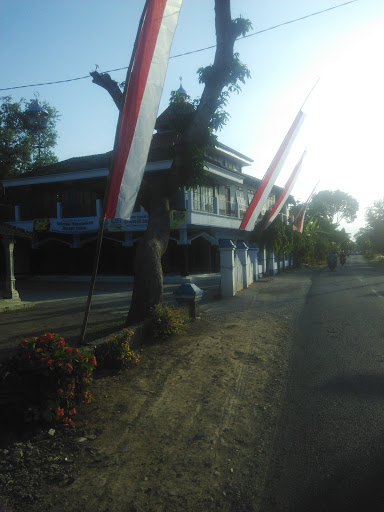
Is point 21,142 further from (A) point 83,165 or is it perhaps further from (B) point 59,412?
(B) point 59,412

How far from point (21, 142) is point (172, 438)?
1512 inches

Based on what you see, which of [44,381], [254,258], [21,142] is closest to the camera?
[44,381]

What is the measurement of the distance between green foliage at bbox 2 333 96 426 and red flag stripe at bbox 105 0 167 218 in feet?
7.44

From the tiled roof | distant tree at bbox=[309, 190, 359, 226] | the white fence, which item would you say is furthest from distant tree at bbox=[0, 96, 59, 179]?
distant tree at bbox=[309, 190, 359, 226]

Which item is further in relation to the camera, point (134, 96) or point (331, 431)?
point (134, 96)

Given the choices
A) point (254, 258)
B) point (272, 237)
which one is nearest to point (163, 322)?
point (254, 258)

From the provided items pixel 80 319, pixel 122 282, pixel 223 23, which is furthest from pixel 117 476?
pixel 122 282

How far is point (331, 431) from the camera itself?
4023mm

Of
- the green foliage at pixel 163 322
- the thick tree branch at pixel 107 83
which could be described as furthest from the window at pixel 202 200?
the green foliage at pixel 163 322

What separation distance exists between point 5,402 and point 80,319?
709 centimetres

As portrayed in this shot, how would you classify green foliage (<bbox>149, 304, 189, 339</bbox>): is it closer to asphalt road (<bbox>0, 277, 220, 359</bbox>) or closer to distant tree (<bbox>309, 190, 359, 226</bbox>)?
asphalt road (<bbox>0, 277, 220, 359</bbox>)

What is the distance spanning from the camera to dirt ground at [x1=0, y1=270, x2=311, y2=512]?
301 cm

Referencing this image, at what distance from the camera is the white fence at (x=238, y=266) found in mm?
15266

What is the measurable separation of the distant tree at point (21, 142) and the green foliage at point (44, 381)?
118 ft
